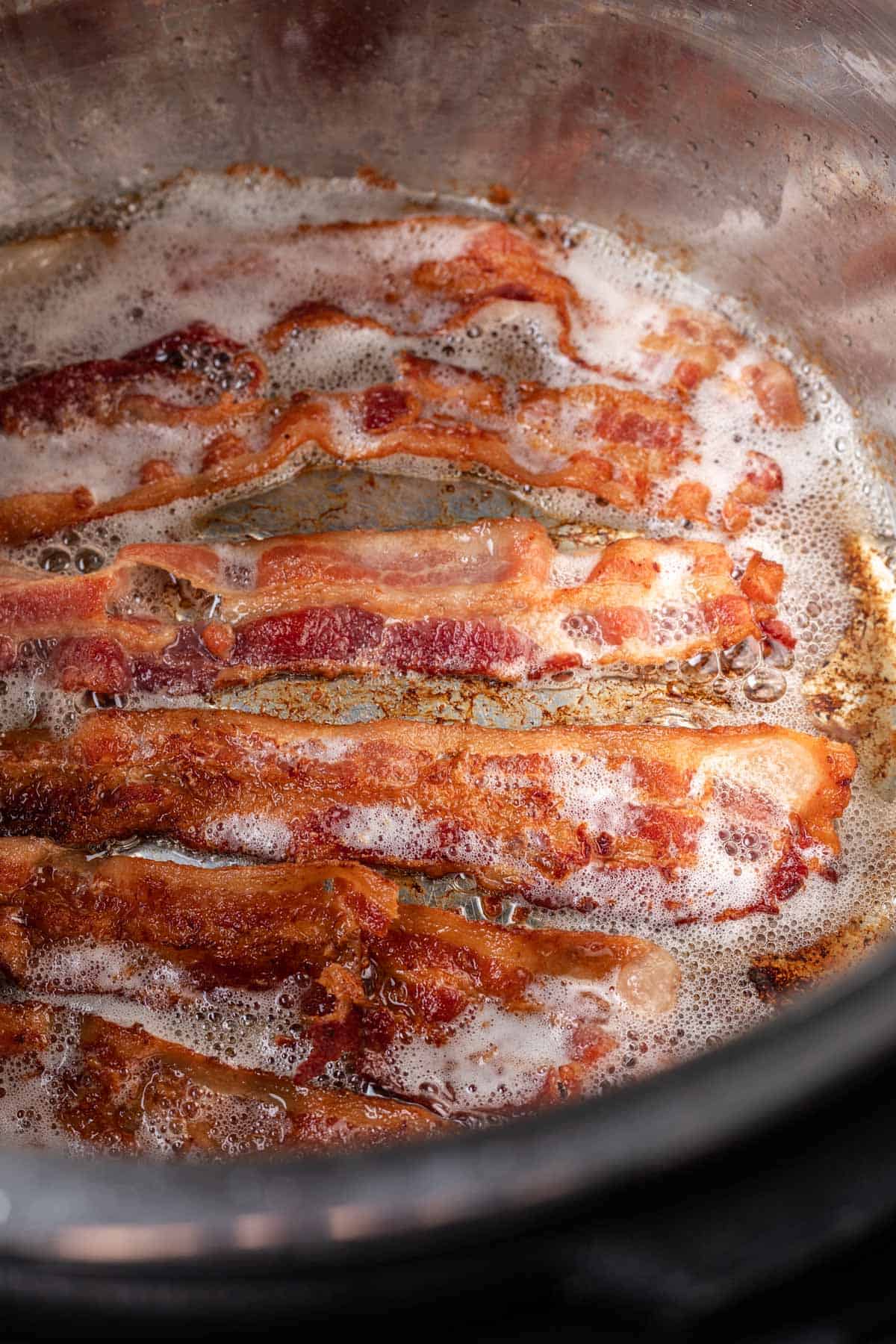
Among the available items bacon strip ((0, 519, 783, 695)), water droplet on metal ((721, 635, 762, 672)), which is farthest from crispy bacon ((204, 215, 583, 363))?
water droplet on metal ((721, 635, 762, 672))

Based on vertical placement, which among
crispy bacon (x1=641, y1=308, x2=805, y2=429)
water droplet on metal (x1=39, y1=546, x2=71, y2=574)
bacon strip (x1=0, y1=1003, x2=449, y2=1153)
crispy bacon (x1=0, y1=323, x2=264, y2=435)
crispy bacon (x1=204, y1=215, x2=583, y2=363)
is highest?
crispy bacon (x1=641, y1=308, x2=805, y2=429)

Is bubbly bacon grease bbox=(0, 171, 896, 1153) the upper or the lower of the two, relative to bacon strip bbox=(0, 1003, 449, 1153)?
upper

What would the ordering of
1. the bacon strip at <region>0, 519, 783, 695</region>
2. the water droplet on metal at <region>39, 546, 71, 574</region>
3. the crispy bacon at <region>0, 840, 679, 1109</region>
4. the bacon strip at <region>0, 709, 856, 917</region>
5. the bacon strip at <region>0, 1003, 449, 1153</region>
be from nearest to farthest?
the bacon strip at <region>0, 1003, 449, 1153</region>, the crispy bacon at <region>0, 840, 679, 1109</region>, the bacon strip at <region>0, 709, 856, 917</region>, the bacon strip at <region>0, 519, 783, 695</region>, the water droplet on metal at <region>39, 546, 71, 574</region>

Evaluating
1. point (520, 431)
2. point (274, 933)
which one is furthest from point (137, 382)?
point (274, 933)

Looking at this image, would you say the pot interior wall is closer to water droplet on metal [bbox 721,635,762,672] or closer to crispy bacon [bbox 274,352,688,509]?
crispy bacon [bbox 274,352,688,509]

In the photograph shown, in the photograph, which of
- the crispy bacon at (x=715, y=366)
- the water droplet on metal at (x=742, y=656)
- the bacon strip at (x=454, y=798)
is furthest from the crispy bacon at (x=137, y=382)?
the water droplet on metal at (x=742, y=656)

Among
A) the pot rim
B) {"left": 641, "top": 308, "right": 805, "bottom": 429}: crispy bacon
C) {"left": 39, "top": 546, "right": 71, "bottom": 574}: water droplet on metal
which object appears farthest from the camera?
{"left": 641, "top": 308, "right": 805, "bottom": 429}: crispy bacon

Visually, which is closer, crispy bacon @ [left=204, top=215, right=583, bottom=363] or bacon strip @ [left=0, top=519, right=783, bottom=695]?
bacon strip @ [left=0, top=519, right=783, bottom=695]
